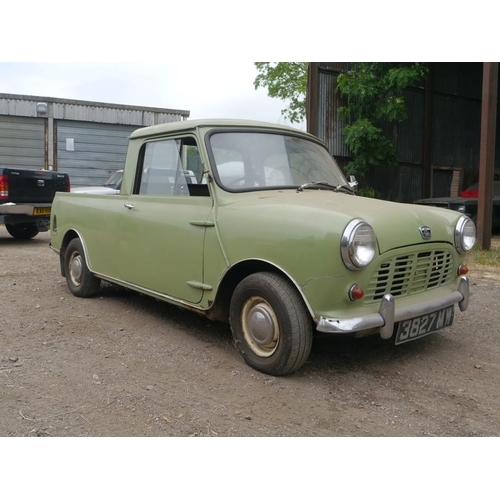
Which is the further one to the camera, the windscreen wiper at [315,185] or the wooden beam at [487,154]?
the wooden beam at [487,154]

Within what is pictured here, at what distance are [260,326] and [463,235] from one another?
1.66 meters

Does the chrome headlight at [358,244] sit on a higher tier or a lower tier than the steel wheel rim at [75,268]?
higher

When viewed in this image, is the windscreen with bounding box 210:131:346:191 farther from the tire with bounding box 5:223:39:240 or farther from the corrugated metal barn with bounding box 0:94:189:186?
the corrugated metal barn with bounding box 0:94:189:186

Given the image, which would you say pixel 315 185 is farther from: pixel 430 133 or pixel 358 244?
pixel 430 133

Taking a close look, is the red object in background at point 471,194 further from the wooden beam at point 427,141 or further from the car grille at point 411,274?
the car grille at point 411,274

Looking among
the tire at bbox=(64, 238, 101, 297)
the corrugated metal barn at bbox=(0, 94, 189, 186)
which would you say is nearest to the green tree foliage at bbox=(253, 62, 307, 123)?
the corrugated metal barn at bbox=(0, 94, 189, 186)

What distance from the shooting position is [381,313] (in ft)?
10.5

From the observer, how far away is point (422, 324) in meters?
3.55

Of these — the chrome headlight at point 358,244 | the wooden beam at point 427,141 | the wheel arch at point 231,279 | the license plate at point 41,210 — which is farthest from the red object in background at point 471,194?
the chrome headlight at point 358,244

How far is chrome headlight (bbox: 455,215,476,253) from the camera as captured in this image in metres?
3.84

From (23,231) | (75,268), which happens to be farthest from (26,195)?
(75,268)

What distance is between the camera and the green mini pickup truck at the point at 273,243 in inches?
125

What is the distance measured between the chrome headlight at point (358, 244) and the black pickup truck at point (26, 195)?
838cm

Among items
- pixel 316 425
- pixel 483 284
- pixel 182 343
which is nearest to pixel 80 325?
pixel 182 343
